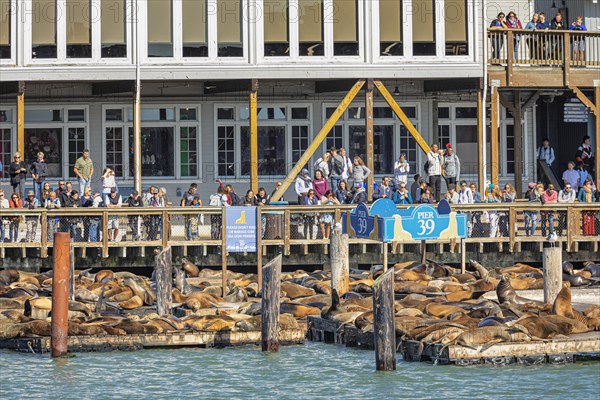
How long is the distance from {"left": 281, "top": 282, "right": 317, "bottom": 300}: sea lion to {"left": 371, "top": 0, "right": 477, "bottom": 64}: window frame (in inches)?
387

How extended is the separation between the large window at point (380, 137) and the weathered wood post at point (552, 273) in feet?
48.3

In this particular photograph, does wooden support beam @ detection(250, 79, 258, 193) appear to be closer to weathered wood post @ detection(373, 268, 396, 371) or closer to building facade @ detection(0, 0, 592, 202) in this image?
building facade @ detection(0, 0, 592, 202)

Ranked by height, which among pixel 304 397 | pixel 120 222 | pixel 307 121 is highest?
pixel 307 121

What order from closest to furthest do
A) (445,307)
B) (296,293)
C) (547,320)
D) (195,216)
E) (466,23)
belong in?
(547,320) → (445,307) → (296,293) → (195,216) → (466,23)

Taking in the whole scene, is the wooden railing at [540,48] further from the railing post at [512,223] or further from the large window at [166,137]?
the large window at [166,137]

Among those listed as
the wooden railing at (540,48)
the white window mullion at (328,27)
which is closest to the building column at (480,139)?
the wooden railing at (540,48)

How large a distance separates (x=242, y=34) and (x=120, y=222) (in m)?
7.45

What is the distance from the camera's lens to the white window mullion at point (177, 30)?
4234 cm

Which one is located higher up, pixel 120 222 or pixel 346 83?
pixel 346 83

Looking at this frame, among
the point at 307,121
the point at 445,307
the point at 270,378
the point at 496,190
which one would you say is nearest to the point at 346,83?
the point at 307,121

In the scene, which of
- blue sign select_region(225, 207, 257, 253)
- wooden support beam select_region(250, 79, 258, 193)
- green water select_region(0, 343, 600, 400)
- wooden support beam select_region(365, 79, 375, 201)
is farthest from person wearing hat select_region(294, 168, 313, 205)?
green water select_region(0, 343, 600, 400)

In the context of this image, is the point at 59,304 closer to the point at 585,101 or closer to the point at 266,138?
the point at 266,138

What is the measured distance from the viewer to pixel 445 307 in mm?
31047

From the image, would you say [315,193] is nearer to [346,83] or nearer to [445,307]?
[346,83]
